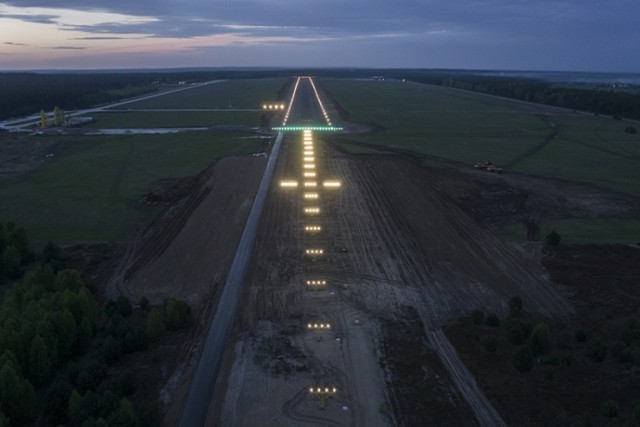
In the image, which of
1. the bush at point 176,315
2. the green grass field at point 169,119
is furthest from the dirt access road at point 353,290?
the green grass field at point 169,119

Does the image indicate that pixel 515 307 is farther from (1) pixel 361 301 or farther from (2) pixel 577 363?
(1) pixel 361 301

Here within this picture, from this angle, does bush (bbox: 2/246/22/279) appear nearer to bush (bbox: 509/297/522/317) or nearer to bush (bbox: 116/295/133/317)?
bush (bbox: 116/295/133/317)

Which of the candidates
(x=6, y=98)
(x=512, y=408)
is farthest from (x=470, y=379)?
(x=6, y=98)

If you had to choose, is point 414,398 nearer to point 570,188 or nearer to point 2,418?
point 2,418

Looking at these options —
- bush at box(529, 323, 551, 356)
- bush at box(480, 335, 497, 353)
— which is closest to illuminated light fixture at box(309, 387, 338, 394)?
bush at box(480, 335, 497, 353)

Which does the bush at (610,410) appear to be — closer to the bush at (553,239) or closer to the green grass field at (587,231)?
the bush at (553,239)
